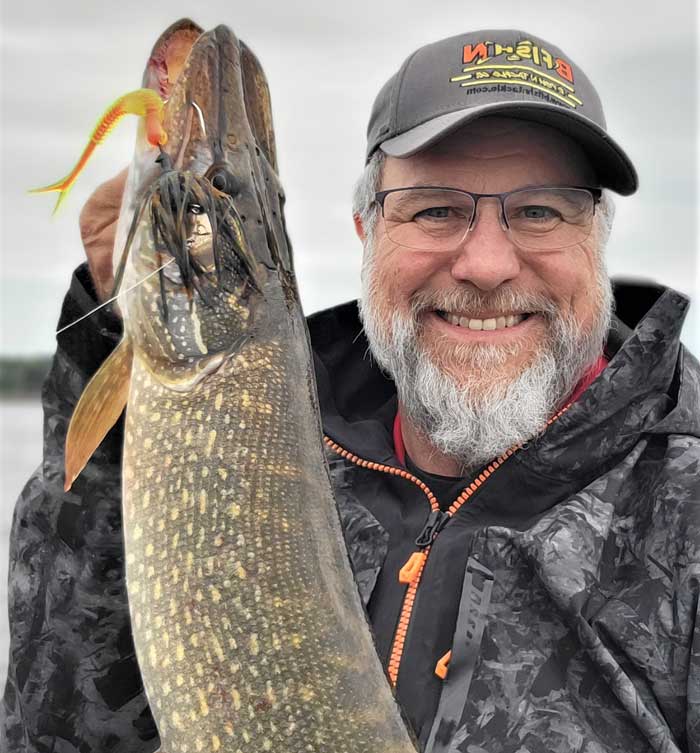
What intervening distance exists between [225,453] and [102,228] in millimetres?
774

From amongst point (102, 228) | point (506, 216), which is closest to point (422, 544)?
point (506, 216)

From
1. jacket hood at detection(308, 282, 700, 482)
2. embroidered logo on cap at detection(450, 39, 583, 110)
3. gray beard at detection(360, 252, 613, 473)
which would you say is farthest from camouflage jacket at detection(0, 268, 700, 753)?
embroidered logo on cap at detection(450, 39, 583, 110)

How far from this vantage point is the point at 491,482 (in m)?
2.97

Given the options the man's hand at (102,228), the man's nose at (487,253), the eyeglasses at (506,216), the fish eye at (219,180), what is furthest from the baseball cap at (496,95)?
the man's hand at (102,228)

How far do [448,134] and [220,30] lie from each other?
82 centimetres

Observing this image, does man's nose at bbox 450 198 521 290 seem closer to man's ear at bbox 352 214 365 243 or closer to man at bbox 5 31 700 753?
man at bbox 5 31 700 753

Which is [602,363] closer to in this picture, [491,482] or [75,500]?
[491,482]

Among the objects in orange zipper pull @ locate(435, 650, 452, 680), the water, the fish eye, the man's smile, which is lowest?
the water

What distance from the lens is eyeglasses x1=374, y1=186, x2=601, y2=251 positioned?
3.16m

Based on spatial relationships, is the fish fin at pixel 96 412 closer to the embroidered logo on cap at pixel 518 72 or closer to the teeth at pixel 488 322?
the teeth at pixel 488 322

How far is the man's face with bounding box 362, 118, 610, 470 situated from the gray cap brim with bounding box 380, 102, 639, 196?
0.06 m

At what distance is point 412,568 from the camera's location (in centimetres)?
289

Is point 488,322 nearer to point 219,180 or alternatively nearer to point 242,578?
point 219,180

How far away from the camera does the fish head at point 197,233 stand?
2.60 metres
